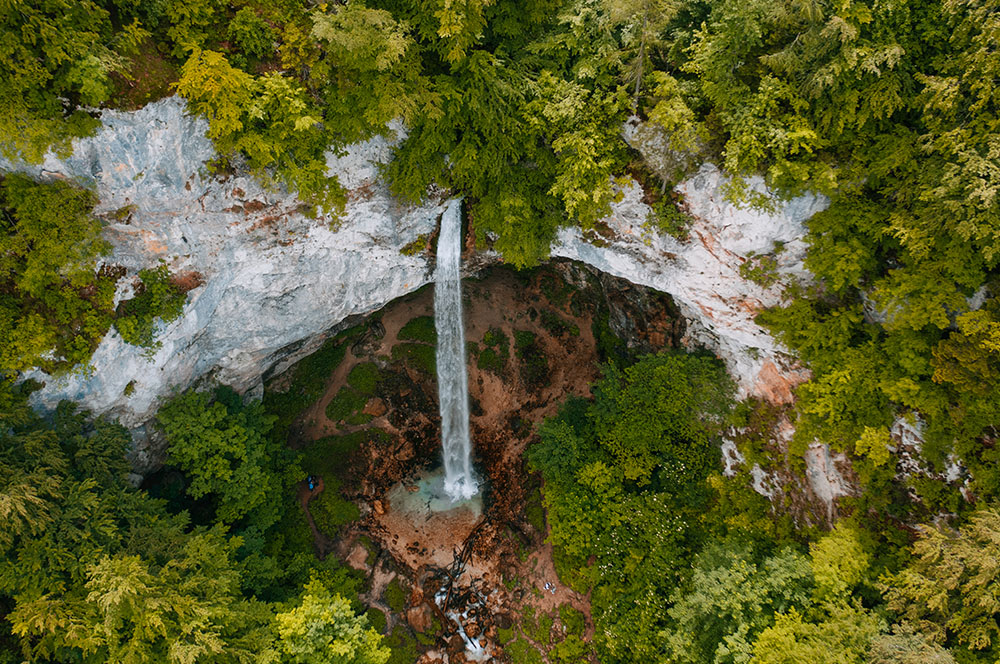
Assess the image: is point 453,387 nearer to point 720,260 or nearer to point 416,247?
point 416,247

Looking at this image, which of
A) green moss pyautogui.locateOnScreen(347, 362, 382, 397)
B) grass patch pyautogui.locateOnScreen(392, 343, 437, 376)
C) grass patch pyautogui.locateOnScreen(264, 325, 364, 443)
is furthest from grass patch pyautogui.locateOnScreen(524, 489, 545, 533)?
grass patch pyautogui.locateOnScreen(264, 325, 364, 443)

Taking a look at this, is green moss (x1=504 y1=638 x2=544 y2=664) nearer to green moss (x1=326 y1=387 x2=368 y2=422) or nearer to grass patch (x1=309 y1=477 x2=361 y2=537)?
grass patch (x1=309 y1=477 x2=361 y2=537)

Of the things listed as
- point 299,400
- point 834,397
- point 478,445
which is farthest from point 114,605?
point 834,397

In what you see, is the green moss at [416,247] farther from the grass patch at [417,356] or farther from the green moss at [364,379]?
the green moss at [364,379]

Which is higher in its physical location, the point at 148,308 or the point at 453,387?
the point at 453,387

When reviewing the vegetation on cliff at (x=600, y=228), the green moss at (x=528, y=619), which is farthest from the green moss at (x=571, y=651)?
the vegetation on cliff at (x=600, y=228)

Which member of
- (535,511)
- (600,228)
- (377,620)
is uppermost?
(600,228)

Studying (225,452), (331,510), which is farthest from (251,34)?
(331,510)
